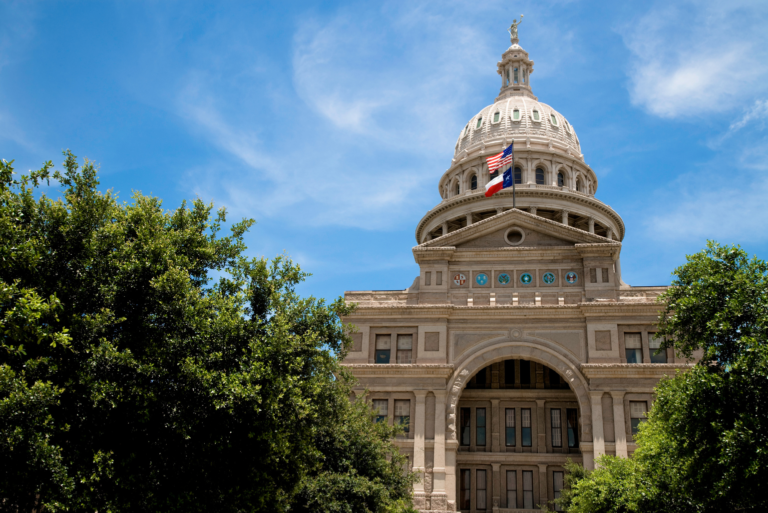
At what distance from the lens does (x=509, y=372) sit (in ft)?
150

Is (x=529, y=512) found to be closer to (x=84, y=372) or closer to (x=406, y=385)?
(x=406, y=385)

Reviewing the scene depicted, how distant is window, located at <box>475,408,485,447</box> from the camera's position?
44.0 meters

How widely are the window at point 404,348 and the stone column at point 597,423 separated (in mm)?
11161

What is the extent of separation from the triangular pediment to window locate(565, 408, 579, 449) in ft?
36.2

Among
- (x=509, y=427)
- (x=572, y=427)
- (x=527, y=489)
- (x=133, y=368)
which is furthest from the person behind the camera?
(x=509, y=427)

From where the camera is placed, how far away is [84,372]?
17172mm

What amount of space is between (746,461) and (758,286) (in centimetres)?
522

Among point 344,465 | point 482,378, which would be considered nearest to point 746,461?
point 344,465

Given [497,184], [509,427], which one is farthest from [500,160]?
[509,427]

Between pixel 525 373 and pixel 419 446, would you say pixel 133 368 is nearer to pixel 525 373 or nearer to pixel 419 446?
pixel 419 446

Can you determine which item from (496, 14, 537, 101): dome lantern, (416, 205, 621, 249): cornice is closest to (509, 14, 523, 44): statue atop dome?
(496, 14, 537, 101): dome lantern

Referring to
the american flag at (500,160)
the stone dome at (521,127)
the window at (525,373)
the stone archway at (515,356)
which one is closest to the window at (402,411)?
the stone archway at (515,356)

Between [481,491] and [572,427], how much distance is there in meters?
7.21

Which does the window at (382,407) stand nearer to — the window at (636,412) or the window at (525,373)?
the window at (525,373)
